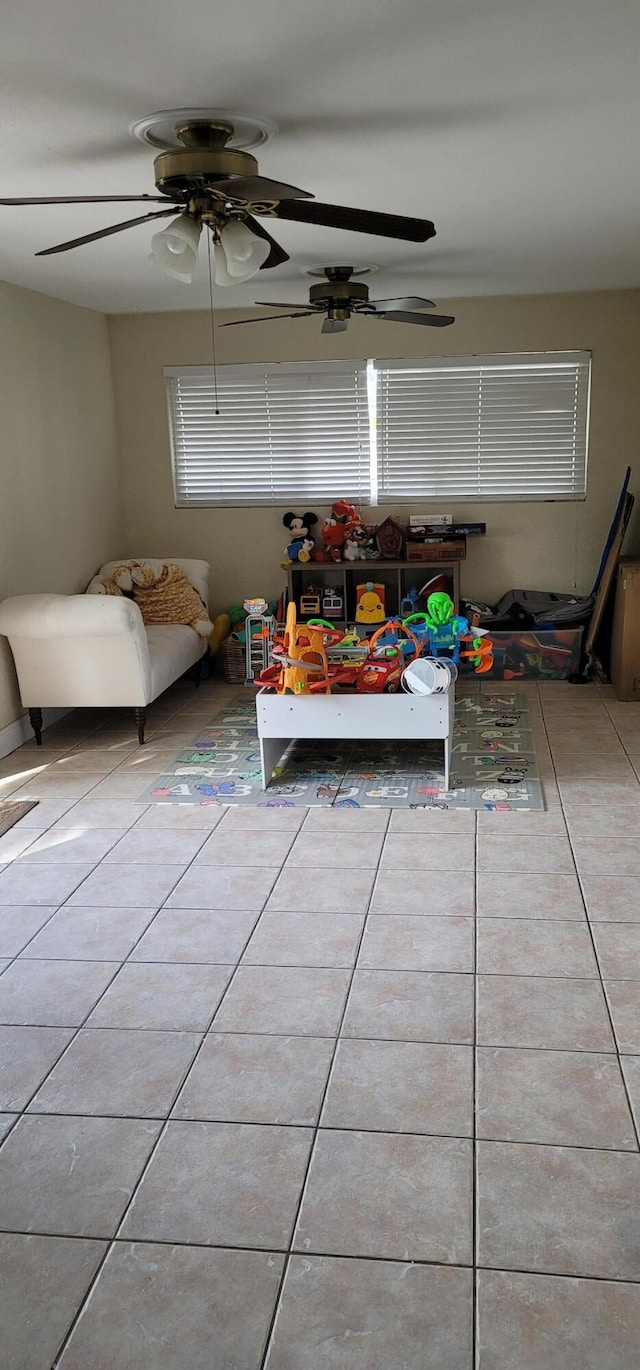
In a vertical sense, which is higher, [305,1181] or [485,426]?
[485,426]

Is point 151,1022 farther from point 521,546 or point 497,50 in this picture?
point 521,546

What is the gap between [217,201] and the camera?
2.75 m

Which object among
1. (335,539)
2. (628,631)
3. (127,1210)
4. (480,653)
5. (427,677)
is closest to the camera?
(127,1210)

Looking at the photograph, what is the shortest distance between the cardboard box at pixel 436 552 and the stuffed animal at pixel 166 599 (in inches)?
53.5

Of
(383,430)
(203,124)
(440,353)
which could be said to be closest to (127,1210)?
(203,124)

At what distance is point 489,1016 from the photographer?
2.60m

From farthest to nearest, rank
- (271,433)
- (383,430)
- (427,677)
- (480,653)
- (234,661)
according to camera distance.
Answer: (271,433) < (383,430) < (234,661) < (480,653) < (427,677)

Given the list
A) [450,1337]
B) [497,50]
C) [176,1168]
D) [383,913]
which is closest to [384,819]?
[383,913]

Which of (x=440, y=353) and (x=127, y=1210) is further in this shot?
(x=440, y=353)

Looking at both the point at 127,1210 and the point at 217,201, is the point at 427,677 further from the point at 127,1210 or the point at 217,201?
the point at 127,1210

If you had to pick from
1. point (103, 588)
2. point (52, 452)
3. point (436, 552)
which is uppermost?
point (52, 452)

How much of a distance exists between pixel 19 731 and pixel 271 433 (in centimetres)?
271

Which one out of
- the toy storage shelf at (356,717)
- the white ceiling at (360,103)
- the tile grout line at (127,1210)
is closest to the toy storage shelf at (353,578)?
the toy storage shelf at (356,717)

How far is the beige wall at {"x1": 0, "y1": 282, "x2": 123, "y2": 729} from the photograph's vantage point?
16.7ft
